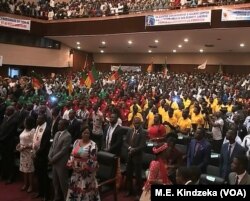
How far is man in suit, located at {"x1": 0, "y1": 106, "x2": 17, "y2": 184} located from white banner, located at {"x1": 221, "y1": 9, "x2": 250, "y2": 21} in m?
11.4

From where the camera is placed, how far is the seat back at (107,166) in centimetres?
564

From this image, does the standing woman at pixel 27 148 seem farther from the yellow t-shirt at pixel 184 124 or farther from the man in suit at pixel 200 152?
the yellow t-shirt at pixel 184 124

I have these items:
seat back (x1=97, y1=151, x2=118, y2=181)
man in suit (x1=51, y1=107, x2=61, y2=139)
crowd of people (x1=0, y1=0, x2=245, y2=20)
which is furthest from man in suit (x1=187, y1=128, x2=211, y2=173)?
crowd of people (x1=0, y1=0, x2=245, y2=20)

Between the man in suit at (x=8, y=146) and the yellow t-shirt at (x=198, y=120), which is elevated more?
the yellow t-shirt at (x=198, y=120)

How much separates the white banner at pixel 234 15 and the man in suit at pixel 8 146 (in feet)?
37.5

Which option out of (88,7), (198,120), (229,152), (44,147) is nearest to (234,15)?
(198,120)

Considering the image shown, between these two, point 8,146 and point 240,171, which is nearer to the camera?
point 240,171

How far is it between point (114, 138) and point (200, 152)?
1.62 meters

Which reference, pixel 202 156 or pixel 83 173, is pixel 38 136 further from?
pixel 202 156

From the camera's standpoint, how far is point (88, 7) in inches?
882

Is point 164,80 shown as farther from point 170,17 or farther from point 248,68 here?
point 248,68

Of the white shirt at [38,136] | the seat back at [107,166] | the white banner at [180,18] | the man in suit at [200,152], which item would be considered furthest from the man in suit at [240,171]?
the white banner at [180,18]

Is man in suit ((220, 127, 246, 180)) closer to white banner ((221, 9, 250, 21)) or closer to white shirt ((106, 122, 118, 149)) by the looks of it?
white shirt ((106, 122, 118, 149))

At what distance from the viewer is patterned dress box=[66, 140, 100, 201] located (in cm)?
500
